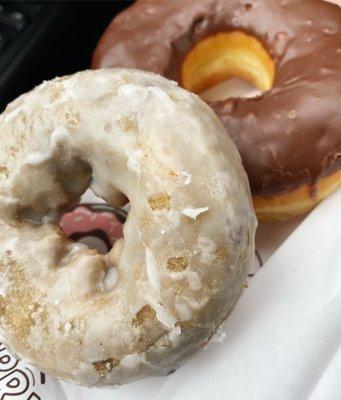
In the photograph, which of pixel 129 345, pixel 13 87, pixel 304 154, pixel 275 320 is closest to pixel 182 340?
pixel 129 345

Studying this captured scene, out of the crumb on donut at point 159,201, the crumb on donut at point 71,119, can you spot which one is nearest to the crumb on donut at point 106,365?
the crumb on donut at point 159,201

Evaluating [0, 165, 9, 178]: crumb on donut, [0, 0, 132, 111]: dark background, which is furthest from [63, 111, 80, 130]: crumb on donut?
[0, 0, 132, 111]: dark background

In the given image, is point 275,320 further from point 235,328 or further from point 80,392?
point 80,392

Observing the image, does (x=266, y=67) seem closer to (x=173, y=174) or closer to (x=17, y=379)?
(x=173, y=174)

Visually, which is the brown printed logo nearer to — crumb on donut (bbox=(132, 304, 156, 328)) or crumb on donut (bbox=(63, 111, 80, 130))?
crumb on donut (bbox=(132, 304, 156, 328))

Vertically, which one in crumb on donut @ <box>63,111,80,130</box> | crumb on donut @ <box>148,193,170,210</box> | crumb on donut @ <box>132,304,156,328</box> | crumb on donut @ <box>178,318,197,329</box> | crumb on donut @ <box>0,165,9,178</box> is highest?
crumb on donut @ <box>63,111,80,130</box>

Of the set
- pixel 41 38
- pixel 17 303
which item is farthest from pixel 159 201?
pixel 41 38

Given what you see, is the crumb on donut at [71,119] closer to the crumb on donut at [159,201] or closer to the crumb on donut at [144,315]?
the crumb on donut at [159,201]
